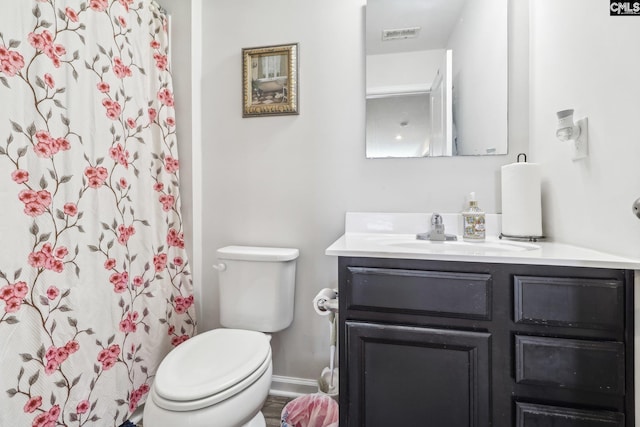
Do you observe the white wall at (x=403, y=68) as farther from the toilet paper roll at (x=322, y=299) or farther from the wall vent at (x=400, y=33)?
the toilet paper roll at (x=322, y=299)

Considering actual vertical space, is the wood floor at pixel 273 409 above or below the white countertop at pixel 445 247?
below

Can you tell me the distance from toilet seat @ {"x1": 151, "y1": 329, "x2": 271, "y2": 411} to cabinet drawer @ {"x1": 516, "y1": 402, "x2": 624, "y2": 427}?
2.70ft

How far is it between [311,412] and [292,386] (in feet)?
1.01

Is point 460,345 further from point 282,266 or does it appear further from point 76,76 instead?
point 76,76

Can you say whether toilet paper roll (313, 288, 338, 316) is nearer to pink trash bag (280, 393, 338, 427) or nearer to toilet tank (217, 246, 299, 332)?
Answer: toilet tank (217, 246, 299, 332)

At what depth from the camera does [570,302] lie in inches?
32.6

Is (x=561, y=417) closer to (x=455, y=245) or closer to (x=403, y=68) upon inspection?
(x=455, y=245)

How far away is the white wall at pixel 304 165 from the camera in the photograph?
1.47 metres

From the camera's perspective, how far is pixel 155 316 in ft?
4.70

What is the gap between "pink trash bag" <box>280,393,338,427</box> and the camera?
127 cm

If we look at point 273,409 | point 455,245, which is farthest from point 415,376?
point 273,409

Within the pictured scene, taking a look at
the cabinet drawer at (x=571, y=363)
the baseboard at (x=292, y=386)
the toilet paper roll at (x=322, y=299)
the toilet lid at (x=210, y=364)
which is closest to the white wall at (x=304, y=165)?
the baseboard at (x=292, y=386)

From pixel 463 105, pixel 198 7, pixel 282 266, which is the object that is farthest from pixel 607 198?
pixel 198 7

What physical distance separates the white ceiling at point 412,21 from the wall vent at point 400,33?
0.01m
